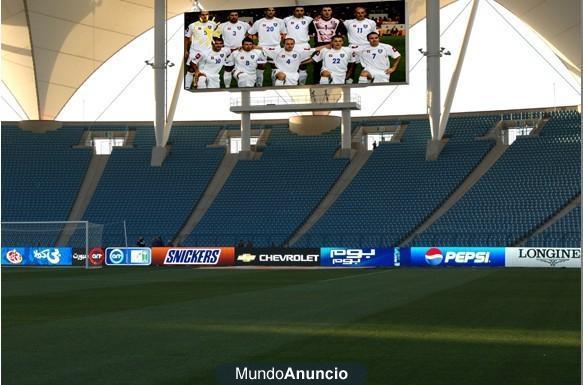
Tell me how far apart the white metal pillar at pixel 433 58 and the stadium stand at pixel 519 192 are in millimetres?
4736

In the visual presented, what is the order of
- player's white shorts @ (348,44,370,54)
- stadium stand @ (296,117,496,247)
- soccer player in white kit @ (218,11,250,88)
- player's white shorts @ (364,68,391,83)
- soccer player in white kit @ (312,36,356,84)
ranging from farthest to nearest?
stadium stand @ (296,117,496,247) → soccer player in white kit @ (218,11,250,88) → soccer player in white kit @ (312,36,356,84) → player's white shorts @ (348,44,370,54) → player's white shorts @ (364,68,391,83)

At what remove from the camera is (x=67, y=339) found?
1328 cm

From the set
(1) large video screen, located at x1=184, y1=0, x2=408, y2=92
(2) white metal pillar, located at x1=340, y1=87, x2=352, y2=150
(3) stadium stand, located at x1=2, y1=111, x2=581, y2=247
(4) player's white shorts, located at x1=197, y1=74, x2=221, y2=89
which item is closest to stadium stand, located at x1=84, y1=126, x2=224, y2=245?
(3) stadium stand, located at x1=2, y1=111, x2=581, y2=247

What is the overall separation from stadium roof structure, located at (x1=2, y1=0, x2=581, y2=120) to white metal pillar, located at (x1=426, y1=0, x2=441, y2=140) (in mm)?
2157

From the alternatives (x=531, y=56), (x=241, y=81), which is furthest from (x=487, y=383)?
(x=531, y=56)

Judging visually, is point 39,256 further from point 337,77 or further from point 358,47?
point 358,47

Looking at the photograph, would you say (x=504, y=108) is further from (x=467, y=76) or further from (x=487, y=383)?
(x=487, y=383)

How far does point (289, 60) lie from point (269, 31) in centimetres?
184

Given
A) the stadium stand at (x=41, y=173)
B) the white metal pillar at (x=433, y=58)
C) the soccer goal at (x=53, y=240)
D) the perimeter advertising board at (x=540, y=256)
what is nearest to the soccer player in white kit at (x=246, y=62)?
the white metal pillar at (x=433, y=58)

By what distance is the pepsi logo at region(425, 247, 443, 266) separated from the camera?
43.4 meters

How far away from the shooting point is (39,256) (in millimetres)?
46031

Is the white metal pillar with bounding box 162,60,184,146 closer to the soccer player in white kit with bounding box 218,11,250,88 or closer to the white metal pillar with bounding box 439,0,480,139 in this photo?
the soccer player in white kit with bounding box 218,11,250,88

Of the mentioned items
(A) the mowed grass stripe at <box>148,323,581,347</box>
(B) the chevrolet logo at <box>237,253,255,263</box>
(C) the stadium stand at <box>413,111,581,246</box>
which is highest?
(C) the stadium stand at <box>413,111,581,246</box>

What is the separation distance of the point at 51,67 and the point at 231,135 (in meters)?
11.8
